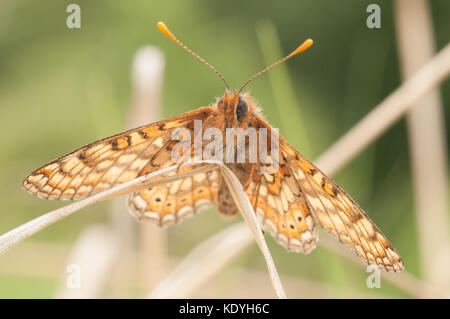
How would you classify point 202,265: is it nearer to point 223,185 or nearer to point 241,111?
point 223,185

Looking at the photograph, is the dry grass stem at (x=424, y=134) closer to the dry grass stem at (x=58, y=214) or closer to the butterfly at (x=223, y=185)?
the butterfly at (x=223, y=185)

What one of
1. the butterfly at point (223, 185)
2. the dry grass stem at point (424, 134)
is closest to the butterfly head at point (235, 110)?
the butterfly at point (223, 185)

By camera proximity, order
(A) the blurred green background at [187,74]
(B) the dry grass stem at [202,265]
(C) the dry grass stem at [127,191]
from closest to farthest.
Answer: (C) the dry grass stem at [127,191]
(B) the dry grass stem at [202,265]
(A) the blurred green background at [187,74]

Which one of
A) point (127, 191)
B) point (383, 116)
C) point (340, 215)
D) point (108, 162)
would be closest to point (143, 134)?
point (108, 162)
